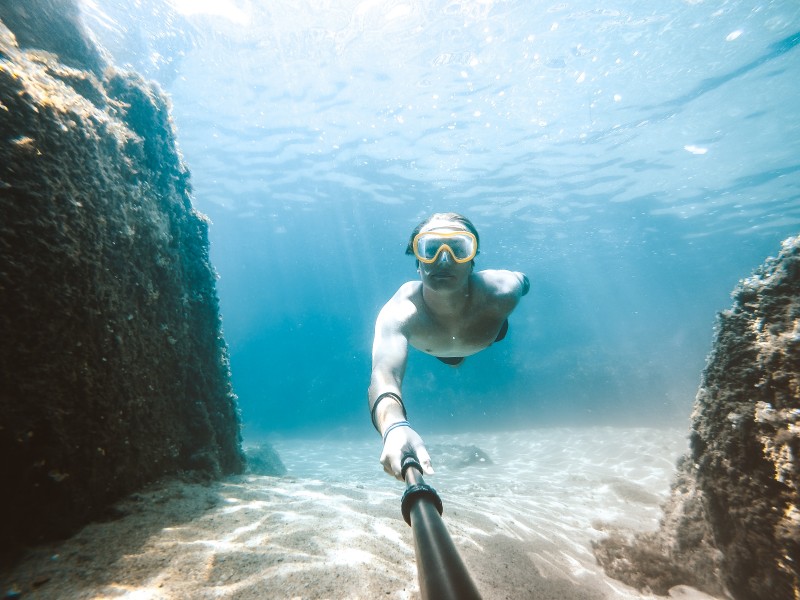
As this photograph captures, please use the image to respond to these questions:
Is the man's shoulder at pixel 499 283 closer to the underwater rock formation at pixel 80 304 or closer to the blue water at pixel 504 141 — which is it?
the underwater rock formation at pixel 80 304

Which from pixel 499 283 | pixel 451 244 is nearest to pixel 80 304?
pixel 451 244

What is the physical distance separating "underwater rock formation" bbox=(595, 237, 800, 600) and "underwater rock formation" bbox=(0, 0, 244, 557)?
4.67 metres

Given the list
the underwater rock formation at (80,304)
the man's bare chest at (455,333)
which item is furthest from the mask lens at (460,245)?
the underwater rock formation at (80,304)

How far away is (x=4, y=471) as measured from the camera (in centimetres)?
217

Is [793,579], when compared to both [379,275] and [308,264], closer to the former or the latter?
[308,264]

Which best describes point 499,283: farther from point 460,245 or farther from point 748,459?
point 748,459

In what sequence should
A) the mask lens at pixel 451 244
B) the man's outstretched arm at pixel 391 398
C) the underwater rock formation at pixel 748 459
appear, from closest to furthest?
1. the man's outstretched arm at pixel 391 398
2. the underwater rock formation at pixel 748 459
3. the mask lens at pixel 451 244

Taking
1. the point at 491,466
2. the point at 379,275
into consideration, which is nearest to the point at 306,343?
the point at 379,275

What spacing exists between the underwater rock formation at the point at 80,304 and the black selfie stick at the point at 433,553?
2645mm

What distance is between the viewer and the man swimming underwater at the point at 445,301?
11.2ft

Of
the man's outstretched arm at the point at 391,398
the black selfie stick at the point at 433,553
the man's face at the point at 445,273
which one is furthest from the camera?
the man's face at the point at 445,273

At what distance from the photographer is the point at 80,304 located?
2613 mm

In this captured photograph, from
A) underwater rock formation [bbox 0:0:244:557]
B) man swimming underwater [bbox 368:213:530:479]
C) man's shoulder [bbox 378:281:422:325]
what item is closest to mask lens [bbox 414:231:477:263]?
man swimming underwater [bbox 368:213:530:479]

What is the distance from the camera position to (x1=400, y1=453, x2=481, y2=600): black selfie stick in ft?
3.23
